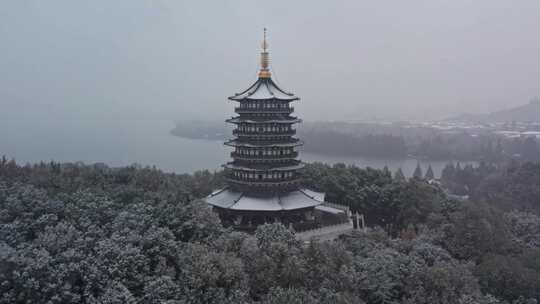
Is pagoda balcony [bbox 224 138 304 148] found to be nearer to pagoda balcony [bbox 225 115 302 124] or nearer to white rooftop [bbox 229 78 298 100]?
pagoda balcony [bbox 225 115 302 124]

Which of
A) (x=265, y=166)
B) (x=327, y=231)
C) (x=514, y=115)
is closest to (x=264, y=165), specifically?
(x=265, y=166)

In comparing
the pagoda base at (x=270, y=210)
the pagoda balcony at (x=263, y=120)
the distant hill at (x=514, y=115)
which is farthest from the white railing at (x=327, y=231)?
the distant hill at (x=514, y=115)

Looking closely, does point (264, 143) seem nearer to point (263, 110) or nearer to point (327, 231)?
point (263, 110)

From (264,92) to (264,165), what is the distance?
12.5ft

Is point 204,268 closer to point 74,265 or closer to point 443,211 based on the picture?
point 74,265

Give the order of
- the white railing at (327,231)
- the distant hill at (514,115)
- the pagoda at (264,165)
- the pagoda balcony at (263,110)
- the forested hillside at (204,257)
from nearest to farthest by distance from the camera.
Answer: the forested hillside at (204,257) → the white railing at (327,231) → the pagoda at (264,165) → the pagoda balcony at (263,110) → the distant hill at (514,115)

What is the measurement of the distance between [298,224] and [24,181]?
13.2 m

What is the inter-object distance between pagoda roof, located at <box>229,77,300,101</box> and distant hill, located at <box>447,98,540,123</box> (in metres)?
129

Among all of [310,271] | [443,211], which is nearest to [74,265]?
[310,271]

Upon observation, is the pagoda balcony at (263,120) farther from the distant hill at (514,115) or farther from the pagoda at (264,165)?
the distant hill at (514,115)

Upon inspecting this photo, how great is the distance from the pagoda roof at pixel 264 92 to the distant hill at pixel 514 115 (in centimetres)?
12909

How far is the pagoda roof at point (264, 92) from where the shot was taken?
22.4 metres

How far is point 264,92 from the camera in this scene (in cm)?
2286

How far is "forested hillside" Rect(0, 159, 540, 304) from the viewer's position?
490 inches
